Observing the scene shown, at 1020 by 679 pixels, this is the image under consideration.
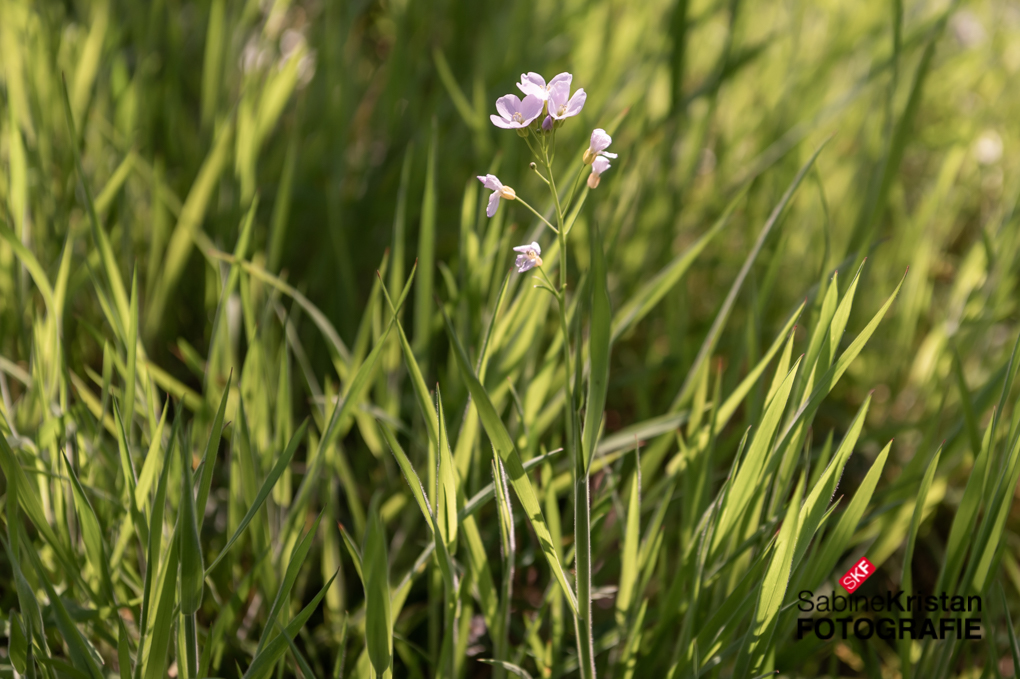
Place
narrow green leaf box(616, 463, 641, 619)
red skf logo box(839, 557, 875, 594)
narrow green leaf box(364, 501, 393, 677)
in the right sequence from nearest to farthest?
narrow green leaf box(364, 501, 393, 677) → narrow green leaf box(616, 463, 641, 619) → red skf logo box(839, 557, 875, 594)

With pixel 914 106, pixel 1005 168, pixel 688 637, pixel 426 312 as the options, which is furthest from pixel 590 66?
pixel 688 637

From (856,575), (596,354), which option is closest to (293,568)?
(596,354)

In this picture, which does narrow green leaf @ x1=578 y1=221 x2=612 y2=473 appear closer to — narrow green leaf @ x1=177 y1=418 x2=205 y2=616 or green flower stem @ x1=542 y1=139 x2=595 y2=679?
green flower stem @ x1=542 y1=139 x2=595 y2=679

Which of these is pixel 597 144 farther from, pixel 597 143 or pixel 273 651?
pixel 273 651

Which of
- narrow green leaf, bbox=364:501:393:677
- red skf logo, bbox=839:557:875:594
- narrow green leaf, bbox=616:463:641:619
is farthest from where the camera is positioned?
red skf logo, bbox=839:557:875:594

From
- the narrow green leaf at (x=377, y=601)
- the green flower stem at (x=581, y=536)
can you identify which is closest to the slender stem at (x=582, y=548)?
the green flower stem at (x=581, y=536)

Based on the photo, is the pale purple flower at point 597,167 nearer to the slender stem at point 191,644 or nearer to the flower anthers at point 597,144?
the flower anthers at point 597,144

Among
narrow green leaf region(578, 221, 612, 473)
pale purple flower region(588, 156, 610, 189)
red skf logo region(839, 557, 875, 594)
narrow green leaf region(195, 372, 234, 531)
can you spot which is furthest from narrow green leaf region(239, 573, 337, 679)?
red skf logo region(839, 557, 875, 594)

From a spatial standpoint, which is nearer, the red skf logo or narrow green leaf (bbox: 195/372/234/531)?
narrow green leaf (bbox: 195/372/234/531)
